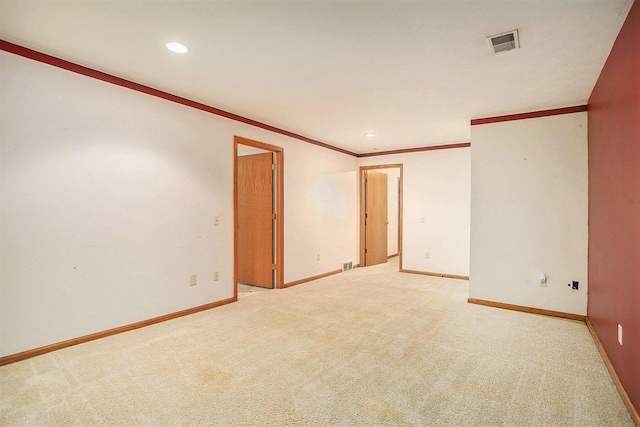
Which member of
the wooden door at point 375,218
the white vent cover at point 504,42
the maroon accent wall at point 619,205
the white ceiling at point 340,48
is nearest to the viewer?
the maroon accent wall at point 619,205

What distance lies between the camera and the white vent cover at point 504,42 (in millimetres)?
2125

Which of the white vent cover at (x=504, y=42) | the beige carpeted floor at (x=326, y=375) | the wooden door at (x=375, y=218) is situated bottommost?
the beige carpeted floor at (x=326, y=375)

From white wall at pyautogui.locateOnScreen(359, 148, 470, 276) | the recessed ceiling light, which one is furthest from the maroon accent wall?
the recessed ceiling light

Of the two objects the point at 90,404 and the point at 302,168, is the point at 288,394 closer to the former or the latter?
the point at 90,404

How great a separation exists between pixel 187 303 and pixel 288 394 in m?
1.97

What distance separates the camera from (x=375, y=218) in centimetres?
697

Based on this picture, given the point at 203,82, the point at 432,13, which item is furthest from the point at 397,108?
the point at 203,82

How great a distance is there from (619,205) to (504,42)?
1344mm

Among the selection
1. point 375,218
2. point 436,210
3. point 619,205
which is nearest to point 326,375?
point 619,205

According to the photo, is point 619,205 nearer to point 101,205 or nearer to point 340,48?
point 340,48

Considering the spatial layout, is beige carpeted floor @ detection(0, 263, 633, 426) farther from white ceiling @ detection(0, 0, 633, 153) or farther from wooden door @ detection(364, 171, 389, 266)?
wooden door @ detection(364, 171, 389, 266)

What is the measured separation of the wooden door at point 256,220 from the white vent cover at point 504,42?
3209mm

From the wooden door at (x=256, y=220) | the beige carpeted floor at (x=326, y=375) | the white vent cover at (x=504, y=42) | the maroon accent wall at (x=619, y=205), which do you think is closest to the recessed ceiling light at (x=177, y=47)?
the white vent cover at (x=504, y=42)

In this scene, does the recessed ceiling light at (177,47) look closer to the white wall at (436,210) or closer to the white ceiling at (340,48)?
the white ceiling at (340,48)
